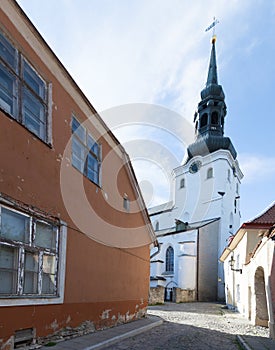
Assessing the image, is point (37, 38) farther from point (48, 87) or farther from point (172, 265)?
point (172, 265)

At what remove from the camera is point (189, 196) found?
143 feet

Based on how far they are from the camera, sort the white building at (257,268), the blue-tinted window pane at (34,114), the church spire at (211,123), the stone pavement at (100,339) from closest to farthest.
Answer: the blue-tinted window pane at (34,114) → the stone pavement at (100,339) → the white building at (257,268) → the church spire at (211,123)

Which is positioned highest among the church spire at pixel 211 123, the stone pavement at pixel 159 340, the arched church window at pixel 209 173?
the church spire at pixel 211 123

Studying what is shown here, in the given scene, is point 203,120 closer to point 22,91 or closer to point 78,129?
point 78,129

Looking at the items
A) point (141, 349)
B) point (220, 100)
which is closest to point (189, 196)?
point (220, 100)

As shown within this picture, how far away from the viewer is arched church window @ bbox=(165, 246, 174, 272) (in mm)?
39556

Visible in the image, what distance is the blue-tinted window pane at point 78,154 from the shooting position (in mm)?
8578

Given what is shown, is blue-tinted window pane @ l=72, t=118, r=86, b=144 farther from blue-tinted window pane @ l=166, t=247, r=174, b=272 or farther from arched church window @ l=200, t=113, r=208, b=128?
arched church window @ l=200, t=113, r=208, b=128

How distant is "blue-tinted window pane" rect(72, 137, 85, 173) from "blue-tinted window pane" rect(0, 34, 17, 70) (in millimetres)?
2537

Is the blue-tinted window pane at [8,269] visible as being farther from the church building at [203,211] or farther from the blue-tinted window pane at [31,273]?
the church building at [203,211]

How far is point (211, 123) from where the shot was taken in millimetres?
41844

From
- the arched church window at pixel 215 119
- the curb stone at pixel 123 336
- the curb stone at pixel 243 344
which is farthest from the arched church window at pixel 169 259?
the curb stone at pixel 243 344

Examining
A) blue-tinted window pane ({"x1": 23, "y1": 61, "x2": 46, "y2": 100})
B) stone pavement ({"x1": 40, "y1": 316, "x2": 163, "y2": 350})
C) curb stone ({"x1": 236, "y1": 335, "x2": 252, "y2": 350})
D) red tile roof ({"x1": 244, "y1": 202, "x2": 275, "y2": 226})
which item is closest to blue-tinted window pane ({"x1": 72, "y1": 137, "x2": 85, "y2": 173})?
blue-tinted window pane ({"x1": 23, "y1": 61, "x2": 46, "y2": 100})

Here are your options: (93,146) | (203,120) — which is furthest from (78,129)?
(203,120)
